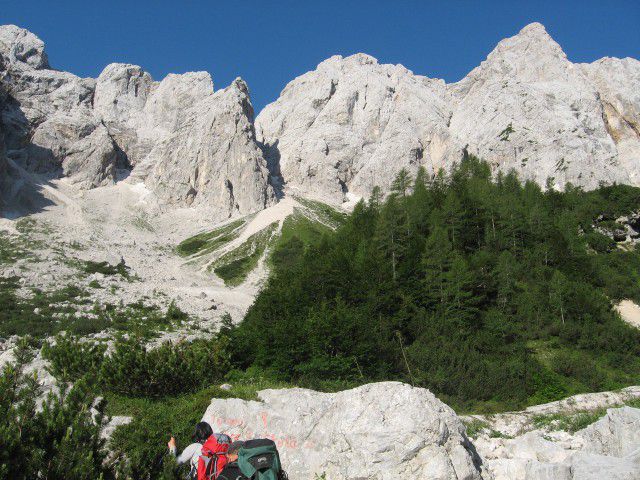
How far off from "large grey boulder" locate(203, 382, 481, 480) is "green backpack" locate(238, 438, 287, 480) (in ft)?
9.00

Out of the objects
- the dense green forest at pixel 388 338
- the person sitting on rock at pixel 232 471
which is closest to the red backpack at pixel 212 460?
the person sitting on rock at pixel 232 471

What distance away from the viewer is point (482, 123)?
158 m

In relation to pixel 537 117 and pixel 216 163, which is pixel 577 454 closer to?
pixel 216 163

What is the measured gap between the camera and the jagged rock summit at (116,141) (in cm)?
14050

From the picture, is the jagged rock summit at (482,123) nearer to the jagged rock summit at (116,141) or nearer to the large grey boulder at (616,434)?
the jagged rock summit at (116,141)

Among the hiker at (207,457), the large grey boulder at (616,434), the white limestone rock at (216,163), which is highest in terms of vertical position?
the white limestone rock at (216,163)

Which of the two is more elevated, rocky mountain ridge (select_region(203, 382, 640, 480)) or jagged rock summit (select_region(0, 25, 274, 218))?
jagged rock summit (select_region(0, 25, 274, 218))

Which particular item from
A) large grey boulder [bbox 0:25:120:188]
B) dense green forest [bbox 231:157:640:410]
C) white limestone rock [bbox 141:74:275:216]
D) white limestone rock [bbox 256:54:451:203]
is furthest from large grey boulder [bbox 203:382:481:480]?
white limestone rock [bbox 256:54:451:203]

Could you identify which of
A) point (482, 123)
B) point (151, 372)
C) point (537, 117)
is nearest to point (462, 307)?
point (151, 372)

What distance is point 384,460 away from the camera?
30.3 feet

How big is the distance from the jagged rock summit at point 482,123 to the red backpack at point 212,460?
137m

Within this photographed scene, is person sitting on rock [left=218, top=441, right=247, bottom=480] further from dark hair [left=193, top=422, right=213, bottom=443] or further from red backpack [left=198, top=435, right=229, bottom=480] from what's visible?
dark hair [left=193, top=422, right=213, bottom=443]

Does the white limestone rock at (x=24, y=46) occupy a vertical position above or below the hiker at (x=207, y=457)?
above

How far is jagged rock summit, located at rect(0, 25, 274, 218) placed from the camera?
140 meters
